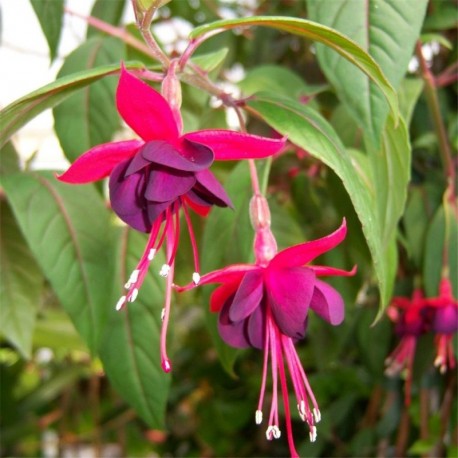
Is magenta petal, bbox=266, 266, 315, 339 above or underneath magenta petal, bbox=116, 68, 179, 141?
underneath

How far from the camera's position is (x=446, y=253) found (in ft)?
2.29

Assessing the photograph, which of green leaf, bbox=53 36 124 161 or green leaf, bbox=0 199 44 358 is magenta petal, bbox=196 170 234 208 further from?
green leaf, bbox=0 199 44 358

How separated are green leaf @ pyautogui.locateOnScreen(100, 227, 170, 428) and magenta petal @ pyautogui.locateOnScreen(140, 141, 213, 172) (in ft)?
0.91

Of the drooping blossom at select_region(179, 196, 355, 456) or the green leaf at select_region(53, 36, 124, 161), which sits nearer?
the drooping blossom at select_region(179, 196, 355, 456)

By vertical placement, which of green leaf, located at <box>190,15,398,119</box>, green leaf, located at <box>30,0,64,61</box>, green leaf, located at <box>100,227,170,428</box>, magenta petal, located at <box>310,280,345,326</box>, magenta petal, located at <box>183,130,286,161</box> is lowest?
green leaf, located at <box>100,227,170,428</box>

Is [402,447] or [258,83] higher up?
[258,83]

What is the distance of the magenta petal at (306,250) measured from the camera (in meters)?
0.41

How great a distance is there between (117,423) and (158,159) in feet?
4.46

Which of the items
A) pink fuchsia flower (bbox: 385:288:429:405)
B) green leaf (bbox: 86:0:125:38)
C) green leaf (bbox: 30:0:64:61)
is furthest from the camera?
green leaf (bbox: 86:0:125:38)

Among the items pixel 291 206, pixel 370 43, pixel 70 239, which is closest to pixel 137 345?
pixel 70 239

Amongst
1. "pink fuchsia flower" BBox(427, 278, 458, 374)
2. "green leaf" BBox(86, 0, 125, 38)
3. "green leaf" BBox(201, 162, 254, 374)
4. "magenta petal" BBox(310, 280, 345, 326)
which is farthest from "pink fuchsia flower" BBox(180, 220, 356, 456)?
"green leaf" BBox(86, 0, 125, 38)

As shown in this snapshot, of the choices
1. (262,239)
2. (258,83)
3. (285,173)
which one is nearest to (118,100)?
(262,239)

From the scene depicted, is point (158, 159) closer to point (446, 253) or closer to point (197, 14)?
point (446, 253)

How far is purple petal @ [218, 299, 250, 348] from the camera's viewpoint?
1.50 feet
